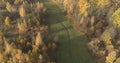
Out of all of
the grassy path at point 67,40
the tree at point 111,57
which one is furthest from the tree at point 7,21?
the tree at point 111,57

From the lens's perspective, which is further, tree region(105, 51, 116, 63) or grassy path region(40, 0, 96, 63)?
grassy path region(40, 0, 96, 63)

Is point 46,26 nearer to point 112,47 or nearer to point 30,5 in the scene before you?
point 30,5

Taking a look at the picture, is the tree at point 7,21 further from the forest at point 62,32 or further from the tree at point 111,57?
the tree at point 111,57

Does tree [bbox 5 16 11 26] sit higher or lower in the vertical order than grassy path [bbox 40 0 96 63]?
higher

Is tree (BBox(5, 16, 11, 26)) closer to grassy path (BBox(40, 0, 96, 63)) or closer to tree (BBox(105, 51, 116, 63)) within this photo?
grassy path (BBox(40, 0, 96, 63))

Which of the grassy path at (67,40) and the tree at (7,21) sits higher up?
the tree at (7,21)

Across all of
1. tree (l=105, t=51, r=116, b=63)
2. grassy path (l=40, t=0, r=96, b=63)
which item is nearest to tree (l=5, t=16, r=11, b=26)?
grassy path (l=40, t=0, r=96, b=63)

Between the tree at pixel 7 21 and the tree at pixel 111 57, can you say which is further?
the tree at pixel 7 21

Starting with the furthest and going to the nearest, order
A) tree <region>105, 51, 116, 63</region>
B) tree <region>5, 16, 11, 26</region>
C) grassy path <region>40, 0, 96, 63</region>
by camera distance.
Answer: tree <region>5, 16, 11, 26</region> → grassy path <region>40, 0, 96, 63</region> → tree <region>105, 51, 116, 63</region>

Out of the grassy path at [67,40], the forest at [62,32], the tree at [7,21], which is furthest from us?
the tree at [7,21]
